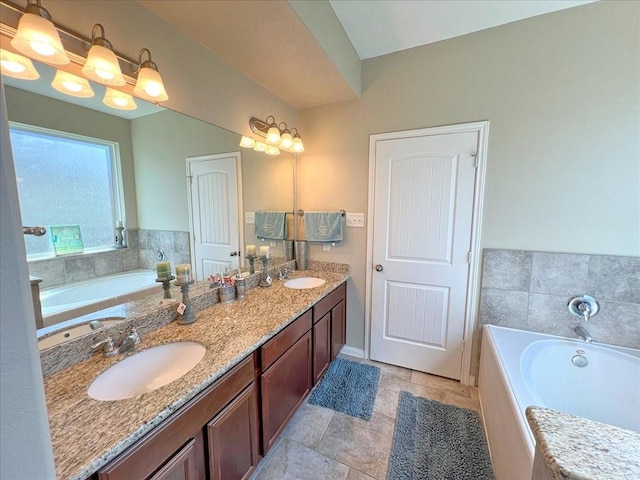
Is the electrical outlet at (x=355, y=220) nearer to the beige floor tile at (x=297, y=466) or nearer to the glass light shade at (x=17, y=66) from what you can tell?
the beige floor tile at (x=297, y=466)

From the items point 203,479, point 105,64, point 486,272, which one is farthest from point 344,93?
point 203,479

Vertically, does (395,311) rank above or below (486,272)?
below

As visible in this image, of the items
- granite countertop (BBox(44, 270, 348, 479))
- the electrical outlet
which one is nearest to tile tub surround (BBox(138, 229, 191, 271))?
granite countertop (BBox(44, 270, 348, 479))

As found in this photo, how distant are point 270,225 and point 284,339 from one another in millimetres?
1106

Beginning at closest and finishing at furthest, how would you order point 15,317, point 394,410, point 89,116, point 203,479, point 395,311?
point 15,317 < point 203,479 < point 89,116 < point 394,410 < point 395,311

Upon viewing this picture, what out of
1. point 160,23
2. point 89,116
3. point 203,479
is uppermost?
point 160,23

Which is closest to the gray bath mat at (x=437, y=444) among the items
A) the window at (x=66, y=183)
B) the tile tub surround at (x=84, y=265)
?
the tile tub surround at (x=84, y=265)

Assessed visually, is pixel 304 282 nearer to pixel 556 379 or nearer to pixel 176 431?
pixel 176 431

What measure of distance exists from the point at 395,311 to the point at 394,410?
0.76m

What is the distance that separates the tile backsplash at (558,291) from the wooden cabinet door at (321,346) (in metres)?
1.20

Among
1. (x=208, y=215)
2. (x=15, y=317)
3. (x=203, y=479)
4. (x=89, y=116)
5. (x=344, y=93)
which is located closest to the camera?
(x=15, y=317)

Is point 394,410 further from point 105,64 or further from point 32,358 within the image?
point 105,64

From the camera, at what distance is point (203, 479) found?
101 cm

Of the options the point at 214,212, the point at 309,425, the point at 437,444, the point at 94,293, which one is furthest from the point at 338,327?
the point at 94,293
